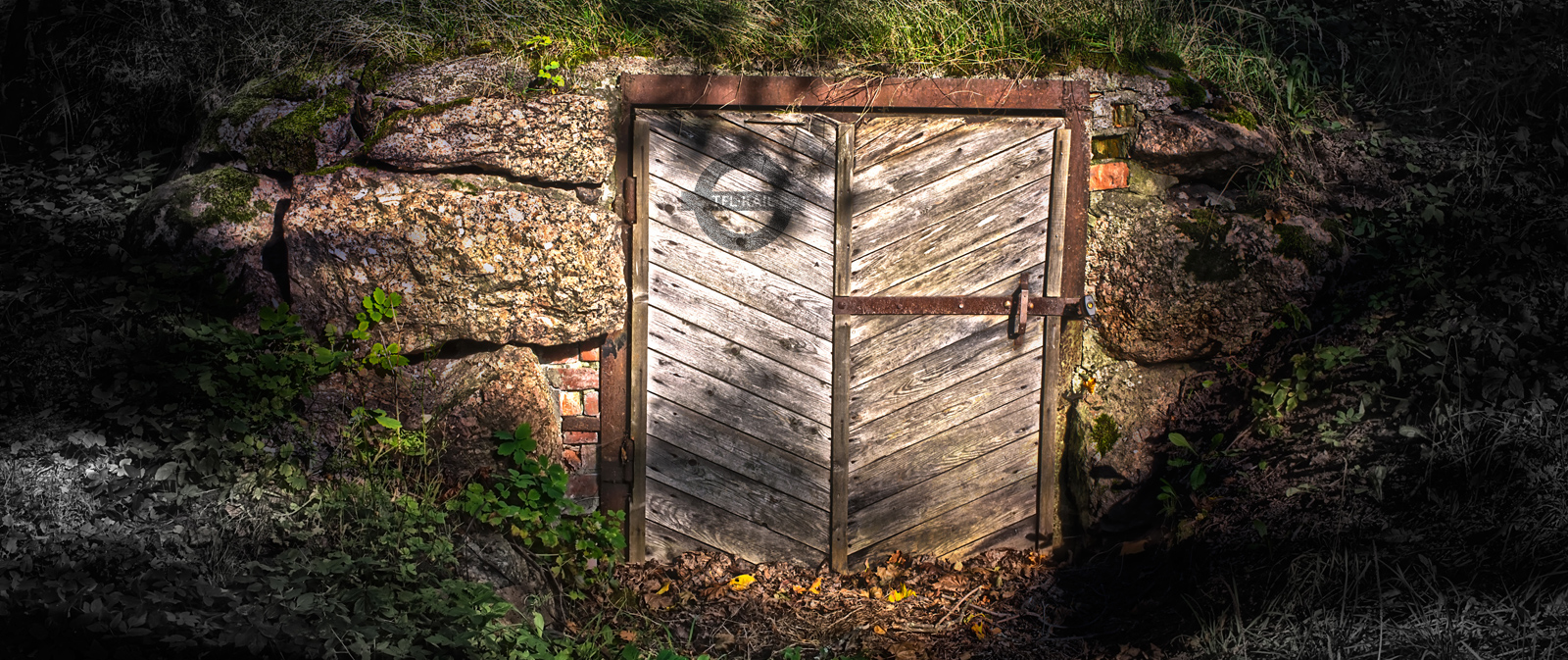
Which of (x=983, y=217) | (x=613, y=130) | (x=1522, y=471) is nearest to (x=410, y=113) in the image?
(x=613, y=130)

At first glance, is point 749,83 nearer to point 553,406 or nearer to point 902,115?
point 902,115

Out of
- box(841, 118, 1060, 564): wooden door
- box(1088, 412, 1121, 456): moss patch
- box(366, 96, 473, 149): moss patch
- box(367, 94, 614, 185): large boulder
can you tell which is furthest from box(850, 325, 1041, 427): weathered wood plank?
box(366, 96, 473, 149): moss patch

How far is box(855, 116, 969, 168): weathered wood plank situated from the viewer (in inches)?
134

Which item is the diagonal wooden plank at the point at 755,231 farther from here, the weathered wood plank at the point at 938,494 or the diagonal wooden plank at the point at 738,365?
the weathered wood plank at the point at 938,494

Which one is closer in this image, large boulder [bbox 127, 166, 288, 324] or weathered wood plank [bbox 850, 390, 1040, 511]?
large boulder [bbox 127, 166, 288, 324]

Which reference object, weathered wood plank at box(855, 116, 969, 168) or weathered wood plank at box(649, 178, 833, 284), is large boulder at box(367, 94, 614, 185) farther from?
weathered wood plank at box(855, 116, 969, 168)

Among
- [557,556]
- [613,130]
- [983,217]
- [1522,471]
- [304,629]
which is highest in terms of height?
[613,130]

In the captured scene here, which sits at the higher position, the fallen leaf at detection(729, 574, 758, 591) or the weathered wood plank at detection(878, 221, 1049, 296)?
the weathered wood plank at detection(878, 221, 1049, 296)

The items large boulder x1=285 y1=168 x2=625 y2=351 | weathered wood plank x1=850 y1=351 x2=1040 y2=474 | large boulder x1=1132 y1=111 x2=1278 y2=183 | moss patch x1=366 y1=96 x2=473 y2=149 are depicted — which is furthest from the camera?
weathered wood plank x1=850 y1=351 x2=1040 y2=474

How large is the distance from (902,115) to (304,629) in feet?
9.09

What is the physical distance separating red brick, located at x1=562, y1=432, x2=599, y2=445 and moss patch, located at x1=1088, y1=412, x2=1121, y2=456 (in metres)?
2.16

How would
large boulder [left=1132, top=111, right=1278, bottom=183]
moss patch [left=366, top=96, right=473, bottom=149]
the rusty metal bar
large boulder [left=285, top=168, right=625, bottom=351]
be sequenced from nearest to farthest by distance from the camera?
large boulder [left=285, top=168, right=625, bottom=351] < moss patch [left=366, top=96, right=473, bottom=149] < the rusty metal bar < large boulder [left=1132, top=111, right=1278, bottom=183]

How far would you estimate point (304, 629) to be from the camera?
7.39 feet

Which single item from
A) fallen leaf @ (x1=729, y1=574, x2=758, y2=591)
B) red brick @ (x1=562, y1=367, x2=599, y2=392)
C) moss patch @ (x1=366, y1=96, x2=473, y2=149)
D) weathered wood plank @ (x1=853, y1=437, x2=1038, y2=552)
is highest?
moss patch @ (x1=366, y1=96, x2=473, y2=149)
